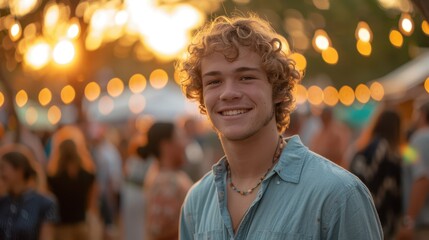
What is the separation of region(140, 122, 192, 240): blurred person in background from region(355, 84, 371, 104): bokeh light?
100 ft

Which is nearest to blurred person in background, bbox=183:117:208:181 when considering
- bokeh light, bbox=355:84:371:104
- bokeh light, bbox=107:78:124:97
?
bokeh light, bbox=355:84:371:104

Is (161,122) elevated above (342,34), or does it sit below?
below

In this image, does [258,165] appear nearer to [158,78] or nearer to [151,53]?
[151,53]

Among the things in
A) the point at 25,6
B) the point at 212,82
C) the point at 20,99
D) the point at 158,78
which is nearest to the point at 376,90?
→ the point at 158,78

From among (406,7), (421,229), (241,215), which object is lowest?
(421,229)

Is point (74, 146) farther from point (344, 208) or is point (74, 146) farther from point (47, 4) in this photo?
point (344, 208)

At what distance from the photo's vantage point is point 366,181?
8.30m

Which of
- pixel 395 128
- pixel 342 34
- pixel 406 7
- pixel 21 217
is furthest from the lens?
pixel 342 34

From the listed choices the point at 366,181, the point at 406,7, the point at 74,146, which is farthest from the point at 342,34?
the point at 406,7

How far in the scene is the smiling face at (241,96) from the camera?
380 cm

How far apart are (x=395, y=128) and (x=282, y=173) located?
5.11 meters

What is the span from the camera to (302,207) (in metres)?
3.55

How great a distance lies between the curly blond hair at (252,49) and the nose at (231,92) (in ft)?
0.31

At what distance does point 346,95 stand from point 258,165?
3552 centimetres
